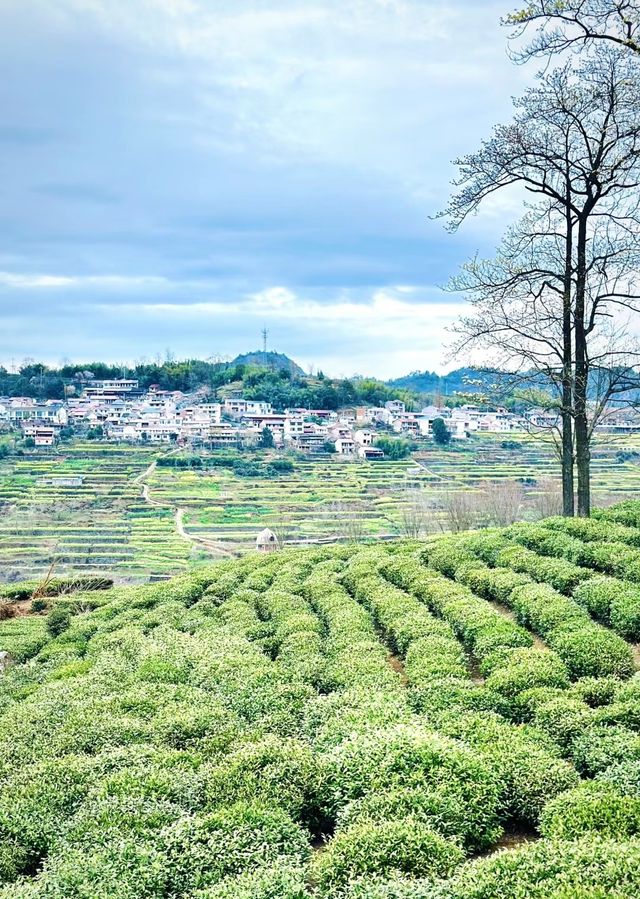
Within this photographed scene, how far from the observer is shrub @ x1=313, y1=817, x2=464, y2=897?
489 centimetres

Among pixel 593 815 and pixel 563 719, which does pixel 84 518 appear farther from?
pixel 593 815

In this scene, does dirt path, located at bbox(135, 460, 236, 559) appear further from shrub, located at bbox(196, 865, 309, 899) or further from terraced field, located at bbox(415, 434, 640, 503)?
shrub, located at bbox(196, 865, 309, 899)

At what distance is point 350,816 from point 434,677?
3111 millimetres

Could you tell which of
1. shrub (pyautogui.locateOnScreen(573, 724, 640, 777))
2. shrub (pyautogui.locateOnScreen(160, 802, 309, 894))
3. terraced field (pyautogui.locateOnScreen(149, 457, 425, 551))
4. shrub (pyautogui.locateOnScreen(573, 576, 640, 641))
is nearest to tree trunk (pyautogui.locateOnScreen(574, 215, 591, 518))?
shrub (pyautogui.locateOnScreen(573, 576, 640, 641))

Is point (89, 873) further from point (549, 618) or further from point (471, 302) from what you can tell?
point (471, 302)

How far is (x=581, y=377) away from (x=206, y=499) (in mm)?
52276

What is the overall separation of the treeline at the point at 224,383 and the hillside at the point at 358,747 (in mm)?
91810

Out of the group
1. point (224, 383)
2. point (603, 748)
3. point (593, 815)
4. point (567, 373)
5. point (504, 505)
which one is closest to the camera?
point (593, 815)

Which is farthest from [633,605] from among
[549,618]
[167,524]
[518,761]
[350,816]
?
[167,524]

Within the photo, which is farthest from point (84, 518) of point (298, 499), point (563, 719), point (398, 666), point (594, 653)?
point (563, 719)

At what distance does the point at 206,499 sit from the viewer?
6475cm

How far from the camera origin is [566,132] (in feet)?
46.4

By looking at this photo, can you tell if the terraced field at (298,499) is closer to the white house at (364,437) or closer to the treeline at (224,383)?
the white house at (364,437)

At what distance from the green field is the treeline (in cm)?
2353
